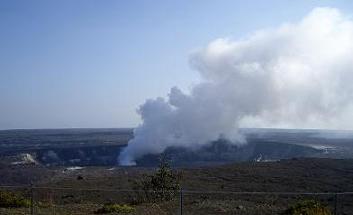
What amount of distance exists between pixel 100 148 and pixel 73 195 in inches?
2600

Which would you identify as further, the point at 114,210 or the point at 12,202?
the point at 12,202

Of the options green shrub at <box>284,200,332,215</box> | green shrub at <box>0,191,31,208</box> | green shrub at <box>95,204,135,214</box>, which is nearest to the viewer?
green shrub at <box>284,200,332,215</box>

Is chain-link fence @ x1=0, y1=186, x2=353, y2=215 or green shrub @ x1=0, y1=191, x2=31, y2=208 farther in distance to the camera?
green shrub @ x1=0, y1=191, x2=31, y2=208

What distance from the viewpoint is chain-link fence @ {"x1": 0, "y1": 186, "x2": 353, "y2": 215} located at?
71.0 ft

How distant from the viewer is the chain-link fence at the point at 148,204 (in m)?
21.6

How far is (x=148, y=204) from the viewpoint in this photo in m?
26.4

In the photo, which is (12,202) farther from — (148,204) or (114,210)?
(148,204)

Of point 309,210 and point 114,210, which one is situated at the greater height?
point 309,210

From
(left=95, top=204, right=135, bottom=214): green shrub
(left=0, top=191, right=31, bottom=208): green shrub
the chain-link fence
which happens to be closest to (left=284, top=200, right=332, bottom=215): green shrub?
the chain-link fence

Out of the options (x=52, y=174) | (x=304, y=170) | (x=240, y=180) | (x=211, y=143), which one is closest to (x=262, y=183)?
(x=240, y=180)

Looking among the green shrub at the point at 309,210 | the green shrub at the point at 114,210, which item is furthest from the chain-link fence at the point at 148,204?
the green shrub at the point at 309,210

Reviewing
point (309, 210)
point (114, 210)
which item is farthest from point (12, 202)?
point (309, 210)

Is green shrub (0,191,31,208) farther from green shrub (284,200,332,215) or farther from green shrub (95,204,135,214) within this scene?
green shrub (284,200,332,215)

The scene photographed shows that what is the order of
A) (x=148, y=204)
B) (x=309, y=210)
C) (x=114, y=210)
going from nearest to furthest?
1. (x=309, y=210)
2. (x=114, y=210)
3. (x=148, y=204)
